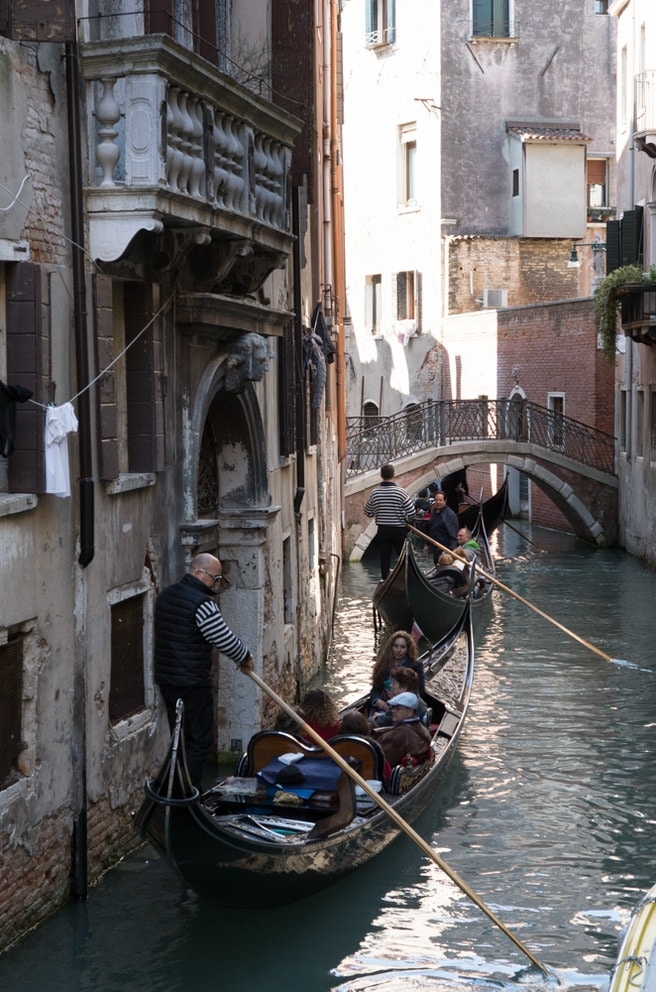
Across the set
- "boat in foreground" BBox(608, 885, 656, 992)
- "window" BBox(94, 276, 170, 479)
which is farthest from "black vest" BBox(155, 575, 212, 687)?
"boat in foreground" BBox(608, 885, 656, 992)

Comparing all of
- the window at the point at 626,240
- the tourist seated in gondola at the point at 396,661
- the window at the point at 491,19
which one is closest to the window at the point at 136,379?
the tourist seated in gondola at the point at 396,661

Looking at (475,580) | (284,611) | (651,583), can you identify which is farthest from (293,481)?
(651,583)

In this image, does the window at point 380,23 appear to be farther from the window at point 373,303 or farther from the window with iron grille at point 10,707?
the window with iron grille at point 10,707

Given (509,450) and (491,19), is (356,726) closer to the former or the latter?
(509,450)

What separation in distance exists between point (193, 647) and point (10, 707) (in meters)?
1.15

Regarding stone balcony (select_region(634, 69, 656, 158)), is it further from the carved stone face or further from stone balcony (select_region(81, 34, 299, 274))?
stone balcony (select_region(81, 34, 299, 274))

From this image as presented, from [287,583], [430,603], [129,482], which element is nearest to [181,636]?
[129,482]

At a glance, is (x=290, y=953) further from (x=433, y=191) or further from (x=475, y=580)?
(x=433, y=191)

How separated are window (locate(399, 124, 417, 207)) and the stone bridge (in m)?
6.66

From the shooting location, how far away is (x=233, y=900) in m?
5.65

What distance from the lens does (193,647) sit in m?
6.25

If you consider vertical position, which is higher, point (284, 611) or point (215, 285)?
point (215, 285)

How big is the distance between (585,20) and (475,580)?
14.5 metres

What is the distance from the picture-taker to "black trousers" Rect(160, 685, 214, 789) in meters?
6.32
